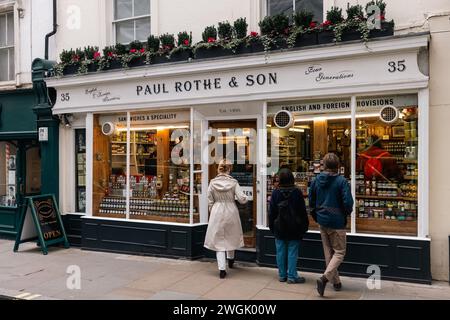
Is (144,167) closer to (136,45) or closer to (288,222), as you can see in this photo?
(136,45)

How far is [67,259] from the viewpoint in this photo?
330 inches

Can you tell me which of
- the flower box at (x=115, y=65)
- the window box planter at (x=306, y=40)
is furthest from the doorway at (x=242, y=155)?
the flower box at (x=115, y=65)

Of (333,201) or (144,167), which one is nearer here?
(333,201)

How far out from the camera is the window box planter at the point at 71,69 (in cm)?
918

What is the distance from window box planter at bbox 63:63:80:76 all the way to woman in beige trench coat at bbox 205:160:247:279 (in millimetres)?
4126

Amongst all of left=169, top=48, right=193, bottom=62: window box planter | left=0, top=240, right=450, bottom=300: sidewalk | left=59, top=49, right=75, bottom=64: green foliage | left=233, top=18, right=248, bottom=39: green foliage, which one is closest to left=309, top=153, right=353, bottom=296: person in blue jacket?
left=0, top=240, right=450, bottom=300: sidewalk

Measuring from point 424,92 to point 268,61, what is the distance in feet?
7.98

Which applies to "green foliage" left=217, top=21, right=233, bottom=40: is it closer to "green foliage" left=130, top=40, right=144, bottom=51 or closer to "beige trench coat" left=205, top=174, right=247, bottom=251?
"green foliage" left=130, top=40, right=144, bottom=51

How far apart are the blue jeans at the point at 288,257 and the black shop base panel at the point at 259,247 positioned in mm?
617

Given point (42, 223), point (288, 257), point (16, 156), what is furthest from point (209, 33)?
point (16, 156)

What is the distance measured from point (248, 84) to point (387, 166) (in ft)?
8.69

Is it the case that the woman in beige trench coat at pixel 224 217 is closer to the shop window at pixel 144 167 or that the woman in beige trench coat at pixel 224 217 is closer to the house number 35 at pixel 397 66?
the shop window at pixel 144 167

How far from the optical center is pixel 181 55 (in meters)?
8.11
